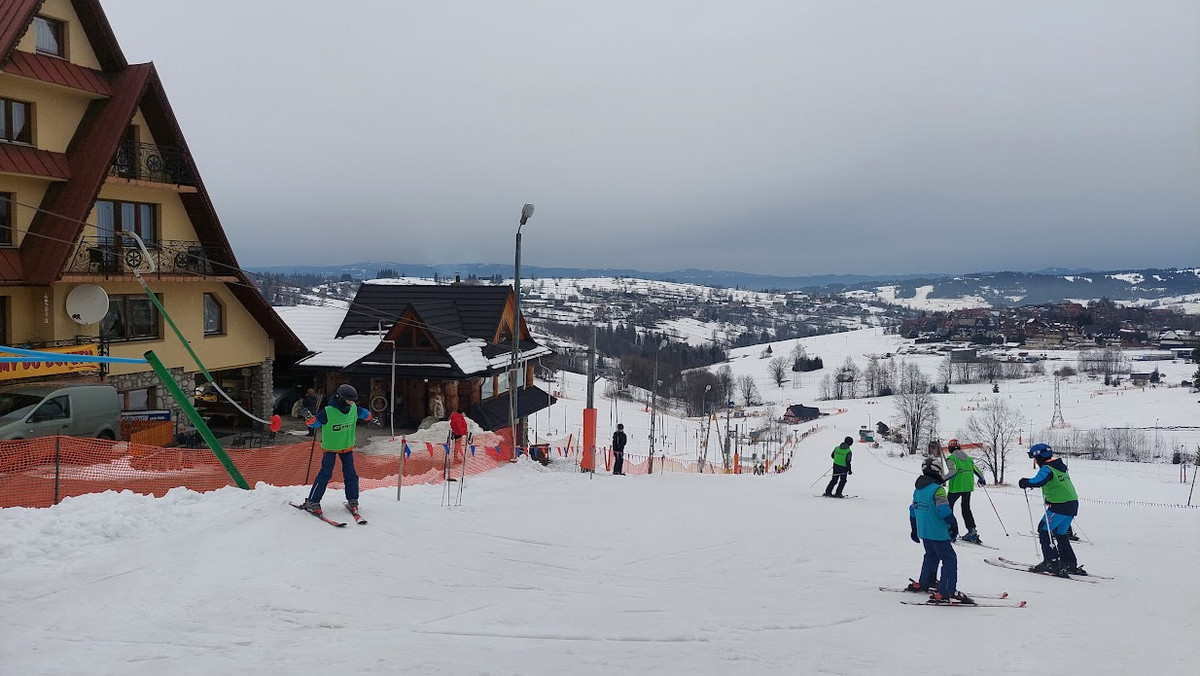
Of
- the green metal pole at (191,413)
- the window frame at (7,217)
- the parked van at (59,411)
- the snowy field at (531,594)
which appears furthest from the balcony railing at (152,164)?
the snowy field at (531,594)

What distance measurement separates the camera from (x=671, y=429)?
4198 inches

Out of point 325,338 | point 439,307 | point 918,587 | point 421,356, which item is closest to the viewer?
point 918,587

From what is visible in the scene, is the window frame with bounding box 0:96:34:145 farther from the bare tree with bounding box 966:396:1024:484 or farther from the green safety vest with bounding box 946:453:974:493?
the bare tree with bounding box 966:396:1024:484

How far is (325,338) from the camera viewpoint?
2853 cm

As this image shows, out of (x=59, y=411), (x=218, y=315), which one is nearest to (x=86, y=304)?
(x=59, y=411)

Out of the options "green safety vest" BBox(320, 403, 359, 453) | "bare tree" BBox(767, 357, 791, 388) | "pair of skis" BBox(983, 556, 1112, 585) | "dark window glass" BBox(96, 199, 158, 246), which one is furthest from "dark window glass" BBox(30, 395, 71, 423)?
"bare tree" BBox(767, 357, 791, 388)

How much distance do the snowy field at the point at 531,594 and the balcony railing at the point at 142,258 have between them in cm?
1148

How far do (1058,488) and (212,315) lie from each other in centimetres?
2317

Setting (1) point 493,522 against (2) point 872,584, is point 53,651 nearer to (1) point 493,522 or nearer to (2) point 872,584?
(1) point 493,522

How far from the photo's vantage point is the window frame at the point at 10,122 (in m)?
18.1

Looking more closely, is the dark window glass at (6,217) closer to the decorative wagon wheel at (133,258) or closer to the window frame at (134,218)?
the window frame at (134,218)

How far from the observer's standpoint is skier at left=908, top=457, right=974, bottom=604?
8406mm

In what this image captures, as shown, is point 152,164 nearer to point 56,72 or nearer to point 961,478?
point 56,72

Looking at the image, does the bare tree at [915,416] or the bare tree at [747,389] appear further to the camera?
the bare tree at [747,389]
